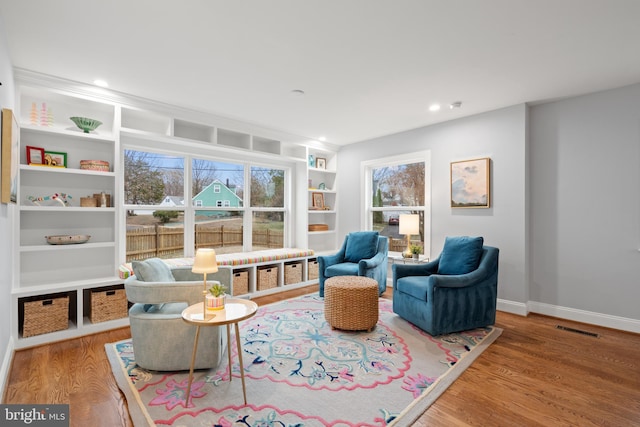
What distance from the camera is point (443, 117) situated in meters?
4.21

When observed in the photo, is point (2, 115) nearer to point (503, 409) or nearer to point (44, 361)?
point (44, 361)

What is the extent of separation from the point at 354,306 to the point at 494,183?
2.41 metres

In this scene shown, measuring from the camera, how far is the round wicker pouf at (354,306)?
3014mm

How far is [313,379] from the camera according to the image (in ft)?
7.34

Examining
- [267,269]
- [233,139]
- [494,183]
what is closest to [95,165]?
[233,139]

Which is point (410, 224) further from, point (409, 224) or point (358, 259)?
point (358, 259)

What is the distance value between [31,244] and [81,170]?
34.3 inches

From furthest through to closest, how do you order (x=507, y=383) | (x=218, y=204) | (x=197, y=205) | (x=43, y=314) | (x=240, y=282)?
(x=218, y=204)
(x=197, y=205)
(x=240, y=282)
(x=43, y=314)
(x=507, y=383)

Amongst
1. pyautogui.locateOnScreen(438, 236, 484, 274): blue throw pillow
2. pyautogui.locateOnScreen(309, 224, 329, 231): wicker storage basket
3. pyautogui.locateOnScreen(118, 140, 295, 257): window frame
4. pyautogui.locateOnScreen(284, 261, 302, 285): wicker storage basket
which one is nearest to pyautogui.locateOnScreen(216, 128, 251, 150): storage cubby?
pyautogui.locateOnScreen(118, 140, 295, 257): window frame

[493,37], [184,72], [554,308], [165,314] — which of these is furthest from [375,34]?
[554,308]

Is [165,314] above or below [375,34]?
below

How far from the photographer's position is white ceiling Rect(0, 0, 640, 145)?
2.02 metres

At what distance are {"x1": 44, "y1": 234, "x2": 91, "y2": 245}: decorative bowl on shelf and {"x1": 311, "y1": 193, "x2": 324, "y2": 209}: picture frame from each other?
3368 mm

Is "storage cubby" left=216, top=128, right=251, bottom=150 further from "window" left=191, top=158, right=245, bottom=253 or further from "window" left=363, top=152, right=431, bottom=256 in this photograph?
"window" left=363, top=152, right=431, bottom=256
